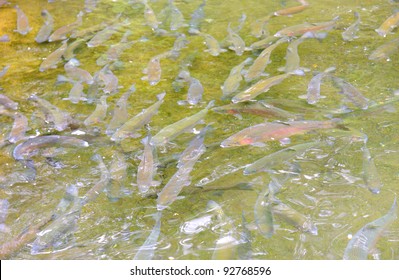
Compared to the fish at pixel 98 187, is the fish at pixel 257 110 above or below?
above

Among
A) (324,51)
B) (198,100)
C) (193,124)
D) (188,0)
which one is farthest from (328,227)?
(188,0)

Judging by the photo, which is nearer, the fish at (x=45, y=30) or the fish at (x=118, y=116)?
the fish at (x=118, y=116)

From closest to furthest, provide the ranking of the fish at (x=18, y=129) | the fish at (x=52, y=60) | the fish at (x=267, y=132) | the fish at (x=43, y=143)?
the fish at (x=267, y=132), the fish at (x=43, y=143), the fish at (x=18, y=129), the fish at (x=52, y=60)

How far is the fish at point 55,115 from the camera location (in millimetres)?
4293

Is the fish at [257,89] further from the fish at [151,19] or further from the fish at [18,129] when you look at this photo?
the fish at [151,19]

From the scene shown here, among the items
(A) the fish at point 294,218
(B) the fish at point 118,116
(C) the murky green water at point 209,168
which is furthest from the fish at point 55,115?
(A) the fish at point 294,218

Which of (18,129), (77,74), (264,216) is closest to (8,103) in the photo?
(18,129)

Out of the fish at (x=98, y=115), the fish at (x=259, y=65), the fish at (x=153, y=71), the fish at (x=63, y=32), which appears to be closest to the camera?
the fish at (x=98, y=115)

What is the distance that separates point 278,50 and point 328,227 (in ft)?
8.36

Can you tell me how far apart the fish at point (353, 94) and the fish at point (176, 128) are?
1186mm

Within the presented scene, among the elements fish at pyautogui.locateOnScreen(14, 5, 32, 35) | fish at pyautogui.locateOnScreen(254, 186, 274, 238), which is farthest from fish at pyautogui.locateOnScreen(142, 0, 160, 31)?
fish at pyautogui.locateOnScreen(254, 186, 274, 238)

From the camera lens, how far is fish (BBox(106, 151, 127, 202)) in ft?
11.6

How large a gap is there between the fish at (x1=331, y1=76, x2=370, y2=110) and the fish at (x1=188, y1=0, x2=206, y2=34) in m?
1.94

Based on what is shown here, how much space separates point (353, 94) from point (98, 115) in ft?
6.82
